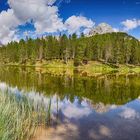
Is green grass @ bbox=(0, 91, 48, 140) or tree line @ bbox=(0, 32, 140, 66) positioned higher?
tree line @ bbox=(0, 32, 140, 66)

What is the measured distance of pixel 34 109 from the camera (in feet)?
79.3

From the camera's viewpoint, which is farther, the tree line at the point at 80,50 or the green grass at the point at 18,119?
the tree line at the point at 80,50

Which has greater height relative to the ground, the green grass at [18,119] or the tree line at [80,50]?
the tree line at [80,50]

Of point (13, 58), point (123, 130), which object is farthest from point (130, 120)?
point (13, 58)

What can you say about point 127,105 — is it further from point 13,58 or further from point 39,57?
point 13,58

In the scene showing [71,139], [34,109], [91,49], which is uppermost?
[91,49]

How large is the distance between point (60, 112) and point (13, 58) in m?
159

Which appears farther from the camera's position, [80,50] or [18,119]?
[80,50]

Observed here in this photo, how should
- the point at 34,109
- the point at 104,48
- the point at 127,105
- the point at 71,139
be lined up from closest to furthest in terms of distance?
the point at 71,139, the point at 34,109, the point at 127,105, the point at 104,48

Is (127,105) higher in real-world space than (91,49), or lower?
lower

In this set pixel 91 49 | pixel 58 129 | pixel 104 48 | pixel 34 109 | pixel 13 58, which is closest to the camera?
pixel 58 129

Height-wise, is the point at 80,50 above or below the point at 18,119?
above

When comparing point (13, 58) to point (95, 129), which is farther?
point (13, 58)

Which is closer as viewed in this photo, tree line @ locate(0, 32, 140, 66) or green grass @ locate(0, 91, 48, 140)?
green grass @ locate(0, 91, 48, 140)
